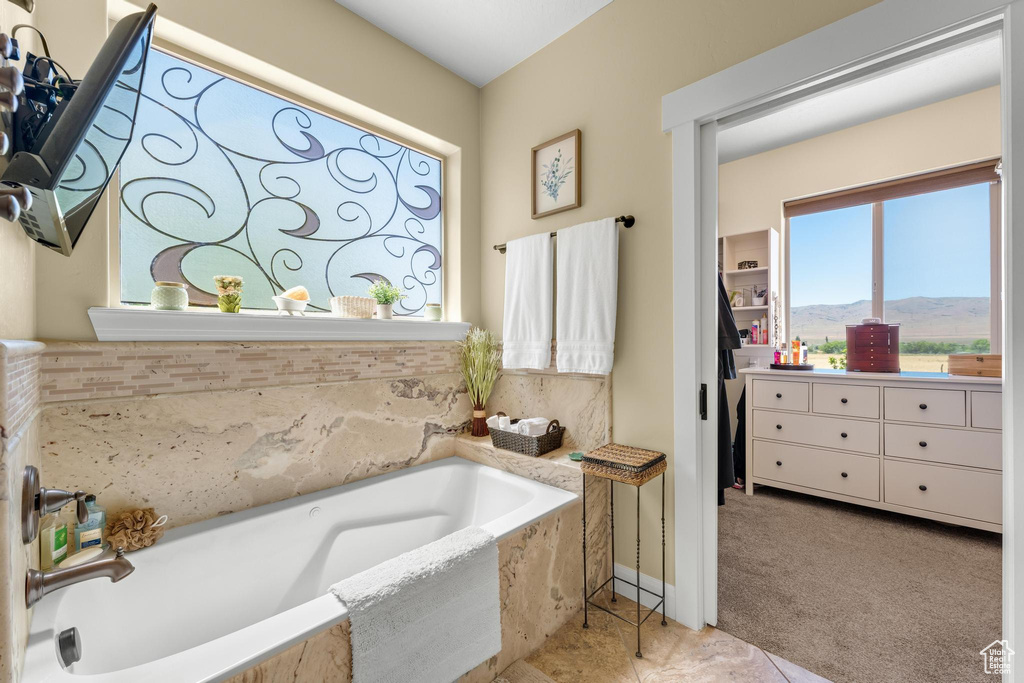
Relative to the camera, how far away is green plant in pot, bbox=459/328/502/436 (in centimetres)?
237

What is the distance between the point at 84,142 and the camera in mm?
787

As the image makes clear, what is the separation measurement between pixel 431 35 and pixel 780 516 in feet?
11.2

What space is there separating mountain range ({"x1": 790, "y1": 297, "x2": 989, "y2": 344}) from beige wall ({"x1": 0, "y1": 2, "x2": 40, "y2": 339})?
4230 millimetres

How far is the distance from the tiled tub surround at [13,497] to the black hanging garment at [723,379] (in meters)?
1.99

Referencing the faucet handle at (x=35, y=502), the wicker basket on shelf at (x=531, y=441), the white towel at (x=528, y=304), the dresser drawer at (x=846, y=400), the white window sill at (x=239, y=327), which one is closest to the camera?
the faucet handle at (x=35, y=502)

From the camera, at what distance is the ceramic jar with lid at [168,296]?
1499mm

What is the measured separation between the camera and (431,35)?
82.9 inches

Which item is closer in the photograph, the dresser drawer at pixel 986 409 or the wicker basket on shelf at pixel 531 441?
the wicker basket on shelf at pixel 531 441

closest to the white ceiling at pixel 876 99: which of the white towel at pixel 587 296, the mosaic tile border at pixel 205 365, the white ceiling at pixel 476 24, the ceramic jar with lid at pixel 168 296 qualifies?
the white towel at pixel 587 296

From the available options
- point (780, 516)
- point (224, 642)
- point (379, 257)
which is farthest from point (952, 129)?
point (224, 642)

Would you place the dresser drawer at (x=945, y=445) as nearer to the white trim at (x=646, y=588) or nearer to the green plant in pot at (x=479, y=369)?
the white trim at (x=646, y=588)

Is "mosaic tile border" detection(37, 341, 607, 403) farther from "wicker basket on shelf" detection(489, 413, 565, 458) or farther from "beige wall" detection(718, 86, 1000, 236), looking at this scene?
"beige wall" detection(718, 86, 1000, 236)

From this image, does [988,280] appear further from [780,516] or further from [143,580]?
[143,580]

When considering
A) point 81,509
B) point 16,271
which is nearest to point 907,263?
point 81,509
